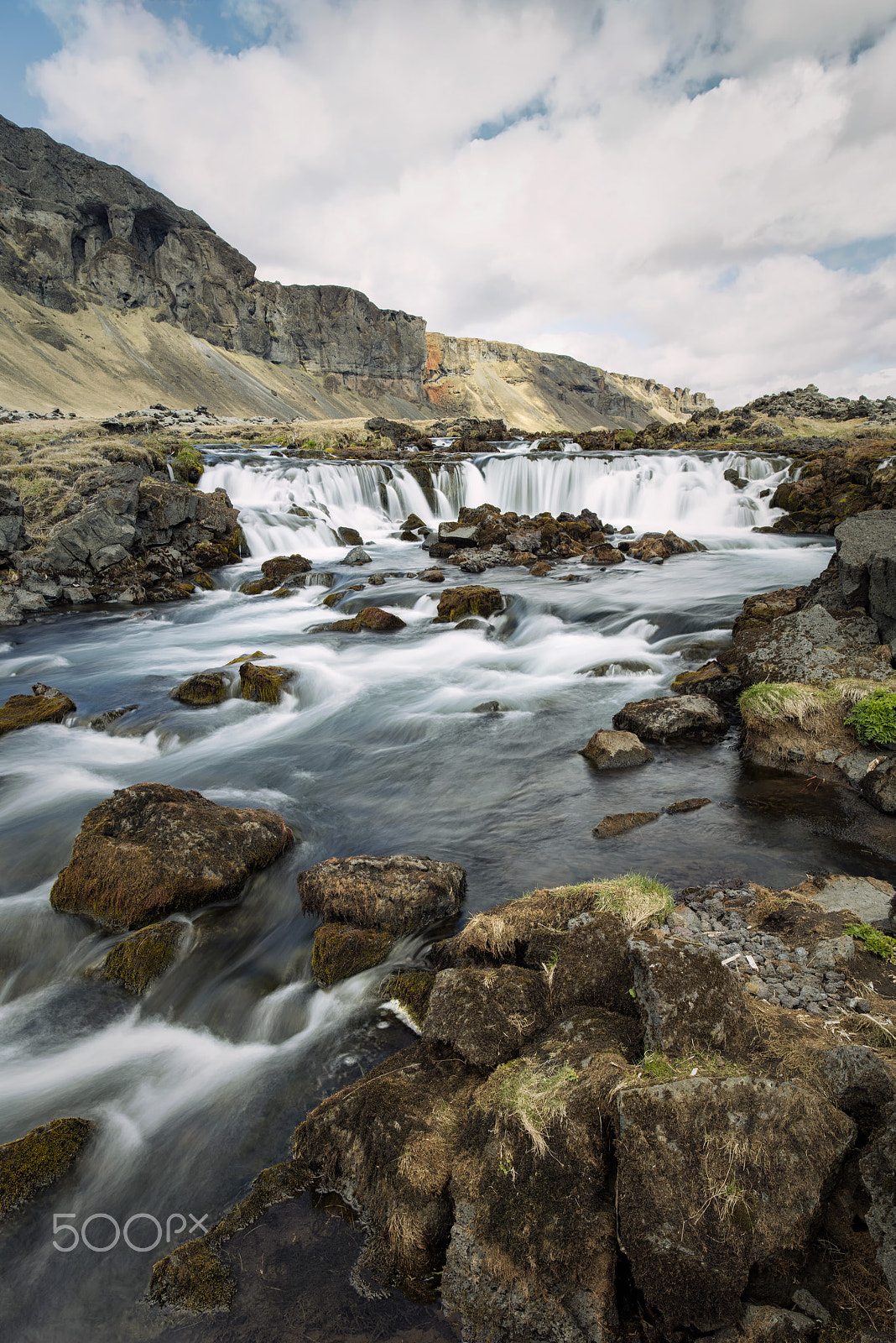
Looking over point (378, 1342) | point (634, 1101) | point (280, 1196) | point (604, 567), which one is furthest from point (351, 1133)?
point (604, 567)

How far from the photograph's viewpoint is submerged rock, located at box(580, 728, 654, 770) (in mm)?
8984

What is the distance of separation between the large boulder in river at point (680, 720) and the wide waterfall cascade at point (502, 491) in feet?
64.5

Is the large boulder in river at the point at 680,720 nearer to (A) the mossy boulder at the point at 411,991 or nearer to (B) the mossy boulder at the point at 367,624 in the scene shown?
(A) the mossy boulder at the point at 411,991

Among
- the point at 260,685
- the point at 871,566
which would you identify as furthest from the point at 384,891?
the point at 871,566

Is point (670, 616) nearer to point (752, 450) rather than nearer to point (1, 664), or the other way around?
point (1, 664)

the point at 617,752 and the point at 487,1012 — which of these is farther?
the point at 617,752

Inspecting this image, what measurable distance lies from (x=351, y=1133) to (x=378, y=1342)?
0.85m

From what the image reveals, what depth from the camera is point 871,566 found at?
9.59 metres

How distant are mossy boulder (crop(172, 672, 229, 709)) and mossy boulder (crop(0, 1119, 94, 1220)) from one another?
27.8 feet

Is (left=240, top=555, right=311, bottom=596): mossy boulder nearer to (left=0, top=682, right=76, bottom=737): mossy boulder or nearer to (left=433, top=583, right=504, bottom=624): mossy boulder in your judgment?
(left=433, top=583, right=504, bottom=624): mossy boulder

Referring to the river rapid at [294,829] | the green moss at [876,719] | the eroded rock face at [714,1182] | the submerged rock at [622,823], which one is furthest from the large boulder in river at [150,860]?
the green moss at [876,719]

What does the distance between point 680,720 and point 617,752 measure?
1.22 metres

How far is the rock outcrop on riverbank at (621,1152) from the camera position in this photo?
8.73ft

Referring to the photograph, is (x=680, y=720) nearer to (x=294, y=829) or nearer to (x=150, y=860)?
(x=294, y=829)
